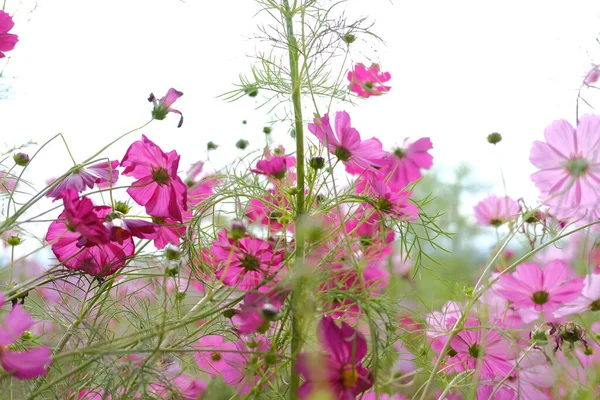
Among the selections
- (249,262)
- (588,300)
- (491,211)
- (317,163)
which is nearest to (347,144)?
(317,163)

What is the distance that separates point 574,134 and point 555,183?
0.15 ft

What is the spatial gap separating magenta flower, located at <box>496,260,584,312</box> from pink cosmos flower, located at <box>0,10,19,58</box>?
48 cm

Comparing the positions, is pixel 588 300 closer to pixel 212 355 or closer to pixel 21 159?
pixel 212 355

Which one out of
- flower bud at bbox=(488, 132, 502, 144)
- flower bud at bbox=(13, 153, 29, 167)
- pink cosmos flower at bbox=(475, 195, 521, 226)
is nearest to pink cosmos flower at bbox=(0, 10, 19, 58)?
flower bud at bbox=(13, 153, 29, 167)

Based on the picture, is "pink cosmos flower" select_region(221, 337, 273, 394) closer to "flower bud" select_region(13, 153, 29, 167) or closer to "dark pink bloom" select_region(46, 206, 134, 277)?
"dark pink bloom" select_region(46, 206, 134, 277)

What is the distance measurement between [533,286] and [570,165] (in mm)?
114

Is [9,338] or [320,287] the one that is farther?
[320,287]

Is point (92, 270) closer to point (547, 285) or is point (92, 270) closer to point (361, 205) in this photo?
point (361, 205)

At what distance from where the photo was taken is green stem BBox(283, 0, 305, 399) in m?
0.47

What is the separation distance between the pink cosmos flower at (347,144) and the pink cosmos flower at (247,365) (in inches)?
7.0

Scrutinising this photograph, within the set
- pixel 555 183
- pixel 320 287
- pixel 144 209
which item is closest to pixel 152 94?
pixel 144 209

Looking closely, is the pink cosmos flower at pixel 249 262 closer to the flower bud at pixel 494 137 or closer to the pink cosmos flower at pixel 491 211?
the flower bud at pixel 494 137

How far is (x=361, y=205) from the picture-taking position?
603 mm

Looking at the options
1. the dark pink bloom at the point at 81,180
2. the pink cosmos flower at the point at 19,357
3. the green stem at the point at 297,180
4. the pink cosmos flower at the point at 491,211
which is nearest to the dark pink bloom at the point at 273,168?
the green stem at the point at 297,180
